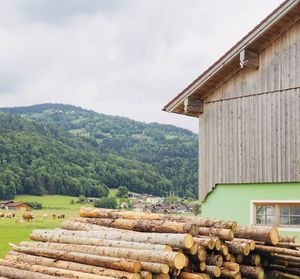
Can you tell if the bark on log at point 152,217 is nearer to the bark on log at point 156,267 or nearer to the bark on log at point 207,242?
the bark on log at point 207,242

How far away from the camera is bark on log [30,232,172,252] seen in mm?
11081

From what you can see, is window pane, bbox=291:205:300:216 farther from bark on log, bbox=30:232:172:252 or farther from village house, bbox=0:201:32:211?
village house, bbox=0:201:32:211

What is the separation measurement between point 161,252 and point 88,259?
182 cm

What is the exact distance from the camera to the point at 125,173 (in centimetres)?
17275

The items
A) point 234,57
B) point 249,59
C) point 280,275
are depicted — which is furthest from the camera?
point 234,57

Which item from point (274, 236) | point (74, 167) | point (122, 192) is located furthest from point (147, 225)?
point (74, 167)

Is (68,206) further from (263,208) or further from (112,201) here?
(263,208)

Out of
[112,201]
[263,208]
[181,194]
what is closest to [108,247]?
[263,208]

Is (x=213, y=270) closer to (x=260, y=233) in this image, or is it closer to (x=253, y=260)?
(x=253, y=260)

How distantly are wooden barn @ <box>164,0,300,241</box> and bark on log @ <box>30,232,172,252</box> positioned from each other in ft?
19.9

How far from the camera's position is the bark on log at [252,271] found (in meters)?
11.5

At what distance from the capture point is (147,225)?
12.4 meters

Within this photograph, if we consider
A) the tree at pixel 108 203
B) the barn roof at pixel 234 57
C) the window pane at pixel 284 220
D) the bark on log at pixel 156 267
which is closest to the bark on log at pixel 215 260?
the bark on log at pixel 156 267

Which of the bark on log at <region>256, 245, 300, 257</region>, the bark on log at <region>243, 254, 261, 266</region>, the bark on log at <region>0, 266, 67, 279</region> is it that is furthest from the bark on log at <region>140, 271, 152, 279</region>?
the bark on log at <region>256, 245, 300, 257</region>
